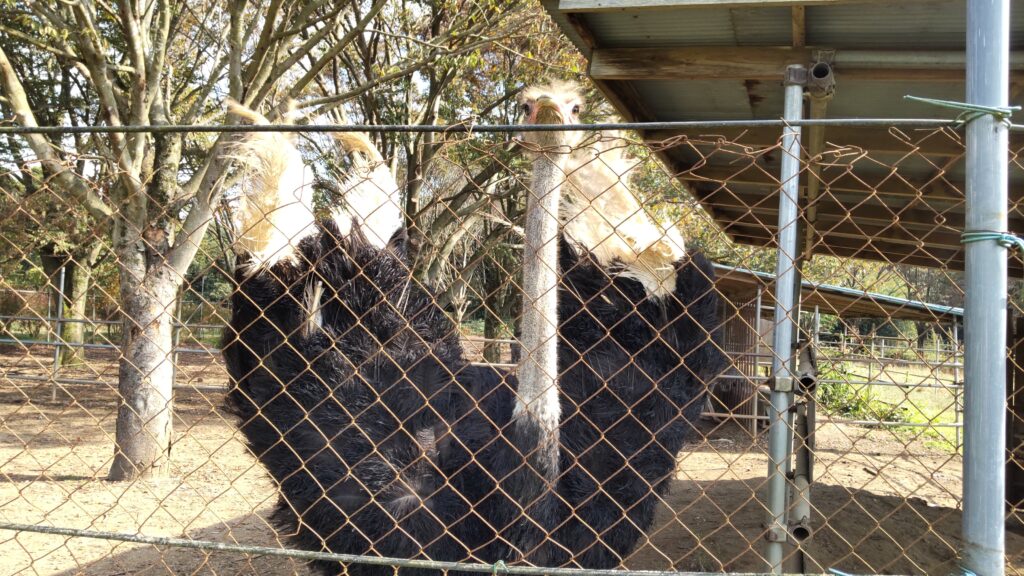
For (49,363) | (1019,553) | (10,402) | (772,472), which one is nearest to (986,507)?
(772,472)

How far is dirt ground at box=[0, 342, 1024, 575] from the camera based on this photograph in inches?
145

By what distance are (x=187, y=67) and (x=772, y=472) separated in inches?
414

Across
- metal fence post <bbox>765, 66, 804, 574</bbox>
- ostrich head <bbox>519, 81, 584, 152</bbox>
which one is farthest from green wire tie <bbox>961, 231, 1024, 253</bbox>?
ostrich head <bbox>519, 81, 584, 152</bbox>

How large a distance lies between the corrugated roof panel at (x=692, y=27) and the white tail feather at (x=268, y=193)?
113 centimetres

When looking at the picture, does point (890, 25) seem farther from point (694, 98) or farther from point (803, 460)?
point (803, 460)

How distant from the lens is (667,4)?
2.31 meters

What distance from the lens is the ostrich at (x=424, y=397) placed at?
101 inches

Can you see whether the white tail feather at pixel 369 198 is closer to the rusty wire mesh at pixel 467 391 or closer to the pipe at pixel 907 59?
the rusty wire mesh at pixel 467 391

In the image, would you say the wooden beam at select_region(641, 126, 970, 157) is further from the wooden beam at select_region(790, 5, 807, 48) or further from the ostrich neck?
the ostrich neck

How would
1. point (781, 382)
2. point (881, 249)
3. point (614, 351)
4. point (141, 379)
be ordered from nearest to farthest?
point (781, 382)
point (614, 351)
point (141, 379)
point (881, 249)

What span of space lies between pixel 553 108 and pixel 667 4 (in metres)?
0.56

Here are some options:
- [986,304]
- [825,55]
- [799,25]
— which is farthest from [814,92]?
[986,304]

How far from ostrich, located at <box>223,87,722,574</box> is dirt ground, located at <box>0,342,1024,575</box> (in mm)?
254

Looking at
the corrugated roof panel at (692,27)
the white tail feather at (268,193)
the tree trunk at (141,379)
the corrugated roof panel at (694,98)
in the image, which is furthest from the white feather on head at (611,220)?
the tree trunk at (141,379)
